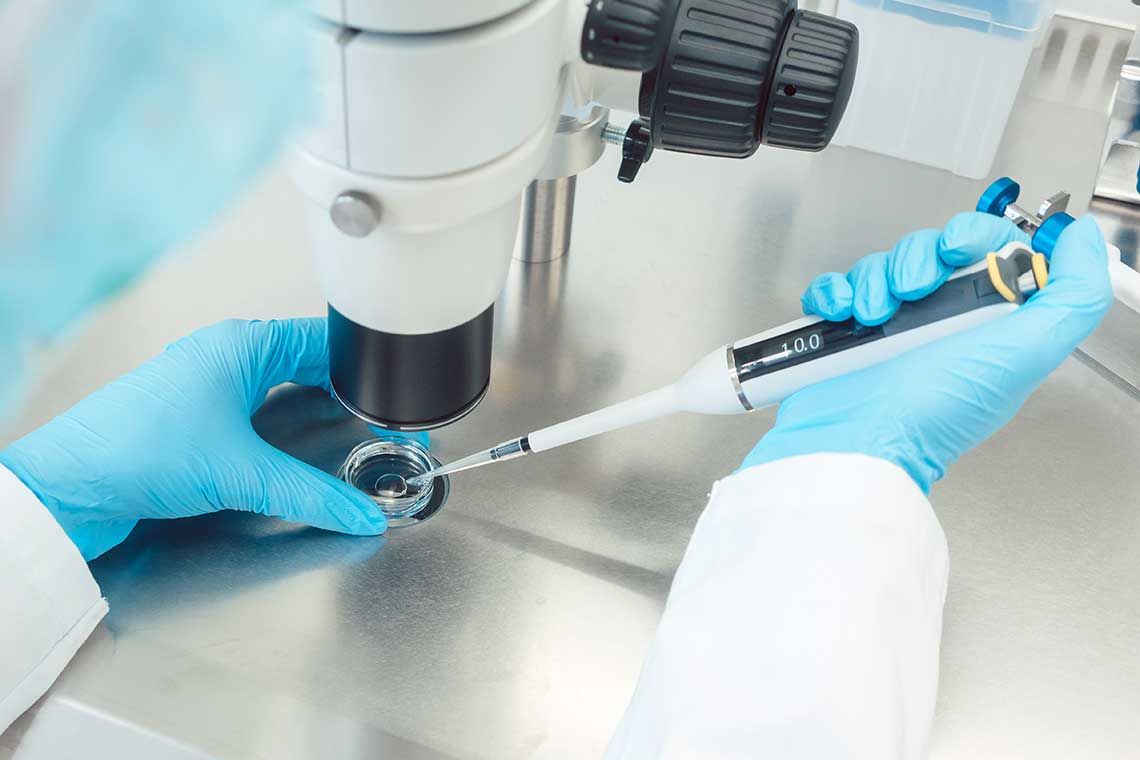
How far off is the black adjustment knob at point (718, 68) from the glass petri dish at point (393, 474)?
0.41 meters

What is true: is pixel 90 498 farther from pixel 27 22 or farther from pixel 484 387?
pixel 27 22

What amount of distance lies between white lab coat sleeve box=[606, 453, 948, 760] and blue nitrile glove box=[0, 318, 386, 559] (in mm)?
319

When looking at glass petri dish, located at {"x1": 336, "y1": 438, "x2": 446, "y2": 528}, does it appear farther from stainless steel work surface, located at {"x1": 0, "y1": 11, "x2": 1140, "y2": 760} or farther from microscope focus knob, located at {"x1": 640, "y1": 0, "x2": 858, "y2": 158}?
microscope focus knob, located at {"x1": 640, "y1": 0, "x2": 858, "y2": 158}

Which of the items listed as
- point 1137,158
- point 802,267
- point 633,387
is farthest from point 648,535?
point 1137,158

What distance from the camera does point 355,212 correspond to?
61cm

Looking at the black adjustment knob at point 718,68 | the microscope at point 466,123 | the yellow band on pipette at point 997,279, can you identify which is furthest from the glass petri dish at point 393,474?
the yellow band on pipette at point 997,279

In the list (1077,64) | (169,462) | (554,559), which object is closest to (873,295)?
(554,559)

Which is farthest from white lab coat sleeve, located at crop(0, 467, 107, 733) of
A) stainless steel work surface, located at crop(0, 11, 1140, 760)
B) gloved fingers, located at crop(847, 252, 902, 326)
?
gloved fingers, located at crop(847, 252, 902, 326)

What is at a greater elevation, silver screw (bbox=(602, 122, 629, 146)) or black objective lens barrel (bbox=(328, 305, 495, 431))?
silver screw (bbox=(602, 122, 629, 146))

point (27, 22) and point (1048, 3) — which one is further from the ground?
point (27, 22)

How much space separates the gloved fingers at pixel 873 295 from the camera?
0.91m

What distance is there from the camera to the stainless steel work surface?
853 millimetres

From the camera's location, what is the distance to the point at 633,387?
1.13 meters

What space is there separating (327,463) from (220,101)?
Result: 30.2 inches
